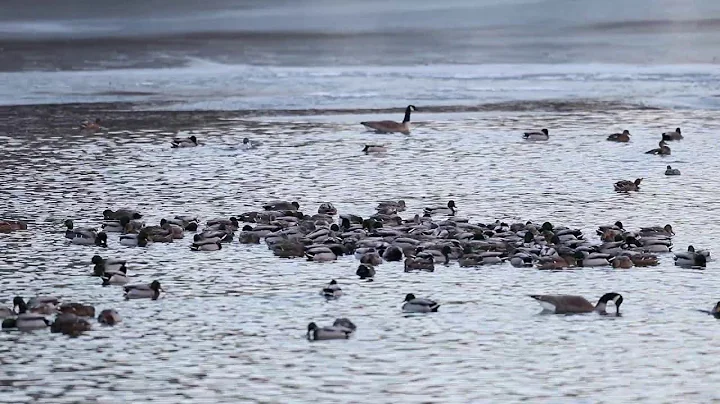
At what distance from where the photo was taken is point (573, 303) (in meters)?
12.1

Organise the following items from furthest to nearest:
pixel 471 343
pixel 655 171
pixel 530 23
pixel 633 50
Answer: pixel 530 23, pixel 633 50, pixel 655 171, pixel 471 343

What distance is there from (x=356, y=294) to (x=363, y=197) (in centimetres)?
586

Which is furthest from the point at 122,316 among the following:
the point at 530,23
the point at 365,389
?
the point at 530,23

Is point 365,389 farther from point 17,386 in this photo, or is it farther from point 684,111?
point 684,111

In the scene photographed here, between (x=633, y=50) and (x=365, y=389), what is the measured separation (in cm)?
3442

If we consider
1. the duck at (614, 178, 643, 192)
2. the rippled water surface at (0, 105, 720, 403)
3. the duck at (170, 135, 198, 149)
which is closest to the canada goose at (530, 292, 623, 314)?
the rippled water surface at (0, 105, 720, 403)

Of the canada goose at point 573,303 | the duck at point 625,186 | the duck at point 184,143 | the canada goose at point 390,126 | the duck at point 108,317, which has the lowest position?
the duck at point 108,317

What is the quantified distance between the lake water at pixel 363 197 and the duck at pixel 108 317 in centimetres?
10

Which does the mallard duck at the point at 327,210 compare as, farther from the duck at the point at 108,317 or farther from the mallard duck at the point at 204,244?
the duck at the point at 108,317

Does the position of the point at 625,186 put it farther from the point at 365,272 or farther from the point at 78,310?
the point at 78,310

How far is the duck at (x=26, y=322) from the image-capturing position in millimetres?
11719

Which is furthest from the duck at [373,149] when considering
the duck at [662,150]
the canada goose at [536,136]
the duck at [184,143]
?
the duck at [662,150]

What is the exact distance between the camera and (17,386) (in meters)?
9.98

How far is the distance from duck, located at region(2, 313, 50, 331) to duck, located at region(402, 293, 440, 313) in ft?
10.4
